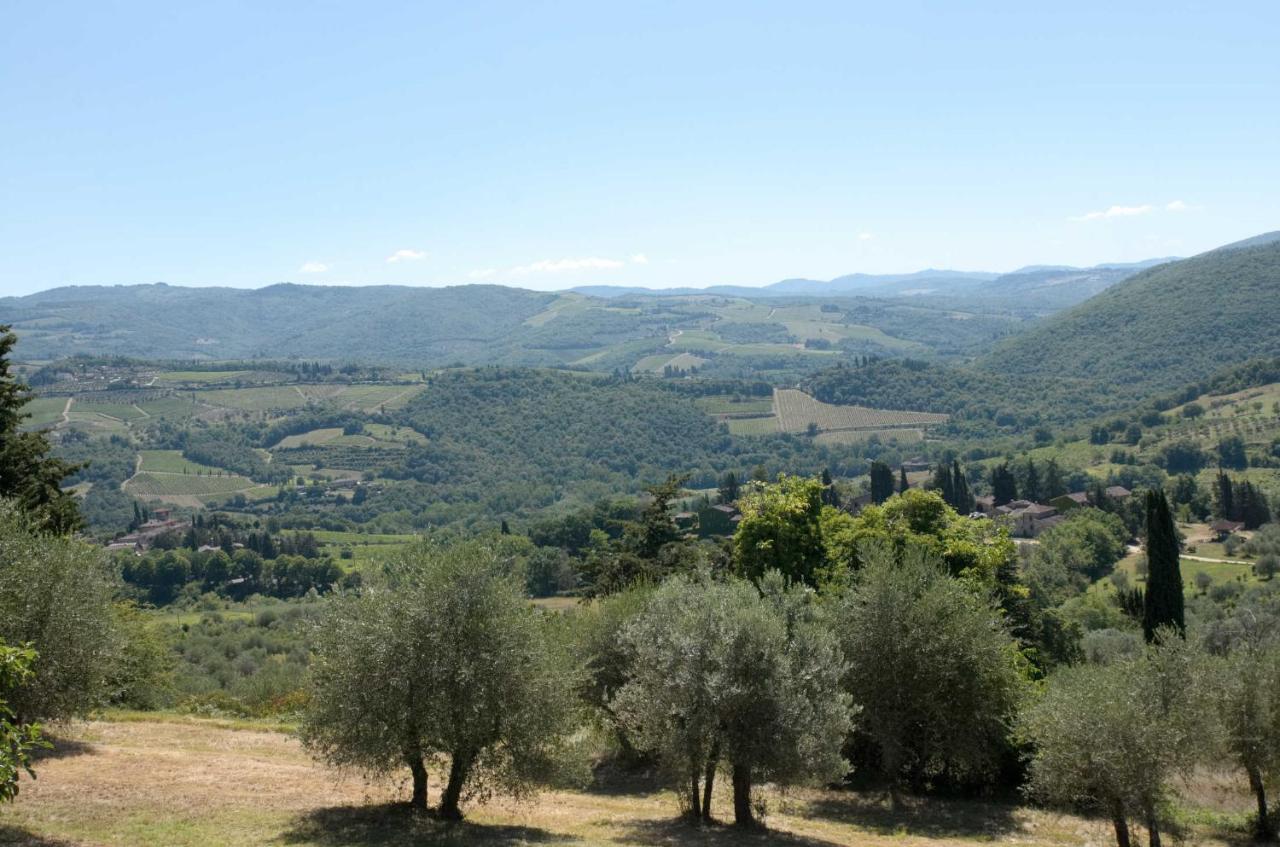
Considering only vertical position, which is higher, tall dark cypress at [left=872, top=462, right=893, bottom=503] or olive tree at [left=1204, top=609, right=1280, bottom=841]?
olive tree at [left=1204, top=609, right=1280, bottom=841]

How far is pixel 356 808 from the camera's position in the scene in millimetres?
23438

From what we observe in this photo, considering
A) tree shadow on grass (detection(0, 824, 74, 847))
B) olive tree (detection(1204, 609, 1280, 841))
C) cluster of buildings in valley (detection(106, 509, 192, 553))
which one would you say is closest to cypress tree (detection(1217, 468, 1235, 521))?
olive tree (detection(1204, 609, 1280, 841))

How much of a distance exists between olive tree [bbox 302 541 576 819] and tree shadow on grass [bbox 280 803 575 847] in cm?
78

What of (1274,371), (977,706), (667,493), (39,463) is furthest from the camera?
(1274,371)

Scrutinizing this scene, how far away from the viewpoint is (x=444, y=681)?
21594 mm

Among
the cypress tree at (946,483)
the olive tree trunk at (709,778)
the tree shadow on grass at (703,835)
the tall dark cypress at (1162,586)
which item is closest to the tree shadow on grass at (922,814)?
the tree shadow on grass at (703,835)

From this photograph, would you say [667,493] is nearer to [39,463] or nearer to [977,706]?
[977,706]

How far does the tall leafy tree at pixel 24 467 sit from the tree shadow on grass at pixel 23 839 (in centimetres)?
1529

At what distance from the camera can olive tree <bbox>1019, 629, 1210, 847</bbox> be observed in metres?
24.1

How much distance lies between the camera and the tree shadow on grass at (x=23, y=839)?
59.4 feet

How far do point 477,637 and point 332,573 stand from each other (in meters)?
Result: 99.4

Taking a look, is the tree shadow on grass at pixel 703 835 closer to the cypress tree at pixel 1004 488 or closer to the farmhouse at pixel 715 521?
the farmhouse at pixel 715 521

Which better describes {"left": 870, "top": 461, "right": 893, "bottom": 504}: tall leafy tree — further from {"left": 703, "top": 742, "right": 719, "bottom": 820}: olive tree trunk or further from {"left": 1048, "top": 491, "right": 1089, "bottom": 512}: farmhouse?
{"left": 703, "top": 742, "right": 719, "bottom": 820}: olive tree trunk

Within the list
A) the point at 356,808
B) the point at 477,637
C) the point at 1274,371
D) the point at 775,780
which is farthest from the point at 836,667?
the point at 1274,371
